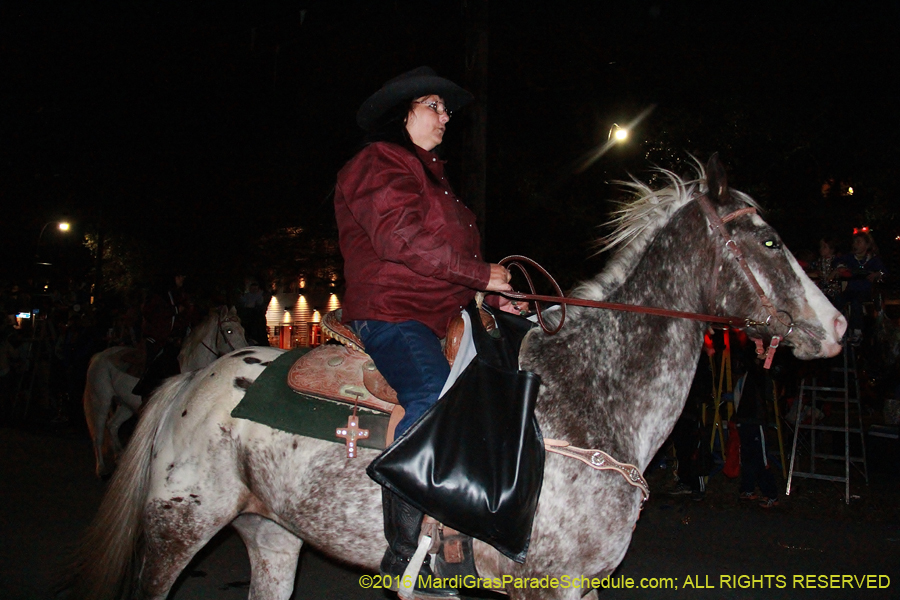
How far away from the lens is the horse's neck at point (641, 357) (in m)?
3.07

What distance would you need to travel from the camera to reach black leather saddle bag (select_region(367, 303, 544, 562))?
9.11ft

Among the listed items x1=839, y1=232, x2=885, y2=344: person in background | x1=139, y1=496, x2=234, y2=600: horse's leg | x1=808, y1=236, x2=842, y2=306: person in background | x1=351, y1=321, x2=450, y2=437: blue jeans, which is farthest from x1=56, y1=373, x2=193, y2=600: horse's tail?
x1=839, y1=232, x2=885, y2=344: person in background

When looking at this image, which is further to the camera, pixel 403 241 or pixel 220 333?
pixel 220 333

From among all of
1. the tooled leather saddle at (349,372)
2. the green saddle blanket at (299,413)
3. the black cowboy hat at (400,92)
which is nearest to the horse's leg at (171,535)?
the green saddle blanket at (299,413)

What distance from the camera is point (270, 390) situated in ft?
11.5

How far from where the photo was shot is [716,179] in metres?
3.06

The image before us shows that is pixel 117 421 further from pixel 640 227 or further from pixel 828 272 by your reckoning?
pixel 828 272

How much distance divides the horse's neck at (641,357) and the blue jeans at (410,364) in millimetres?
484

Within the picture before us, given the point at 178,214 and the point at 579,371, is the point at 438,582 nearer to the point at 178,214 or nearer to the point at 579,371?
the point at 579,371

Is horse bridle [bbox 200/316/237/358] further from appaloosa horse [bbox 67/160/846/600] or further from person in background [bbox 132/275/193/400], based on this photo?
appaloosa horse [bbox 67/160/846/600]

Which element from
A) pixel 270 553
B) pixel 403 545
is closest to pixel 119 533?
pixel 270 553

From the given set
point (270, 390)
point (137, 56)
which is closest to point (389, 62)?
point (137, 56)

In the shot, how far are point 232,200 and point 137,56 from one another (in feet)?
15.4

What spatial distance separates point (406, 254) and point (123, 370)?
29.1ft
